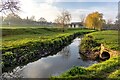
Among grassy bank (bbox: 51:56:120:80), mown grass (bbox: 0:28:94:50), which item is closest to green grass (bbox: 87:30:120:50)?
mown grass (bbox: 0:28:94:50)

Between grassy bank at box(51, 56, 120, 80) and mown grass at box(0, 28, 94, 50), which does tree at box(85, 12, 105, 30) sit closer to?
mown grass at box(0, 28, 94, 50)

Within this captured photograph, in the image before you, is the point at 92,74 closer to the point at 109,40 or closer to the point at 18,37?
the point at 109,40

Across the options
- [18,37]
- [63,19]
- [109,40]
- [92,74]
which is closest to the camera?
[92,74]

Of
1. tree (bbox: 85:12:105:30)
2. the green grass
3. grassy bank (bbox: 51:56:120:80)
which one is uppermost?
tree (bbox: 85:12:105:30)

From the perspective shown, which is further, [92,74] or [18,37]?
[18,37]

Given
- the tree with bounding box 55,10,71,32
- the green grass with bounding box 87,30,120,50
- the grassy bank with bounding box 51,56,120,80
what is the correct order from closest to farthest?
the grassy bank with bounding box 51,56,120,80, the green grass with bounding box 87,30,120,50, the tree with bounding box 55,10,71,32

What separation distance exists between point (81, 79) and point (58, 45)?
26.5 m

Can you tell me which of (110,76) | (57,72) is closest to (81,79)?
(110,76)

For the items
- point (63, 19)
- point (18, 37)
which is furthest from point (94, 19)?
point (18, 37)

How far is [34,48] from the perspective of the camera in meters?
29.7

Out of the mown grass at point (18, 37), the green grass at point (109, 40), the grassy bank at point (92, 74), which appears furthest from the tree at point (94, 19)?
the grassy bank at point (92, 74)

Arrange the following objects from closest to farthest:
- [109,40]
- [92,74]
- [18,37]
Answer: [92,74] → [109,40] → [18,37]

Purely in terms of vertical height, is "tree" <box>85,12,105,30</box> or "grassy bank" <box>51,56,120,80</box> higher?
"tree" <box>85,12,105,30</box>

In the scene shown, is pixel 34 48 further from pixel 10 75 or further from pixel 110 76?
pixel 110 76
